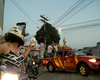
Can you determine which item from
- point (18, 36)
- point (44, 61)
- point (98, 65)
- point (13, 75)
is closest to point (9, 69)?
point (13, 75)

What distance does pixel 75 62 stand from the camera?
Answer: 24.7ft

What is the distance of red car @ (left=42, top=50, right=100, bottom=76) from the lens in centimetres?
663

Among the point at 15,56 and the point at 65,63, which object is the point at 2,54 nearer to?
the point at 15,56

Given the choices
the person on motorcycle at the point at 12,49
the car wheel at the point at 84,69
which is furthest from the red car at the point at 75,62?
the person on motorcycle at the point at 12,49

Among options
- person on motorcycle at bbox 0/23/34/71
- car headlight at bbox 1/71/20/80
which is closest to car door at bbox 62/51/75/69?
person on motorcycle at bbox 0/23/34/71

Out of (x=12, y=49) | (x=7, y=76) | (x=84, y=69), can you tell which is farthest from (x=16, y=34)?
(x=84, y=69)

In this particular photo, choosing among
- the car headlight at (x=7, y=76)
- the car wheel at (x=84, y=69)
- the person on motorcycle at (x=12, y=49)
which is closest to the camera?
the car headlight at (x=7, y=76)

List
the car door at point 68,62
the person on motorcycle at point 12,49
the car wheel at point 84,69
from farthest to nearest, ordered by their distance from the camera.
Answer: the car door at point 68,62 < the car wheel at point 84,69 < the person on motorcycle at point 12,49

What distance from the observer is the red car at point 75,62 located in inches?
261

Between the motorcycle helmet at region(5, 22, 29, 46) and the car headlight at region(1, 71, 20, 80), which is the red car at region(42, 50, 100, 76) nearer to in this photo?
the motorcycle helmet at region(5, 22, 29, 46)

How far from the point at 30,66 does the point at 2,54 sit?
20.7ft

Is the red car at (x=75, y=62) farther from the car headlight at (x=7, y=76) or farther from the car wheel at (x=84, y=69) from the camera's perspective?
the car headlight at (x=7, y=76)

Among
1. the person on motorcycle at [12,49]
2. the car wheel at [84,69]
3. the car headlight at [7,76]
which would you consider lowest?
the car wheel at [84,69]

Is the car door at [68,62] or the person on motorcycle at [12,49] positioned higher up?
the person on motorcycle at [12,49]
